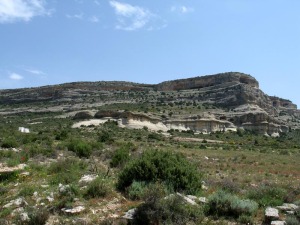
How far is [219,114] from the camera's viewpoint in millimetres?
81125

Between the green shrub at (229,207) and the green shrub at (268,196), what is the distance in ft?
2.44

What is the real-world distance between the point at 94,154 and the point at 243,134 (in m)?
56.3

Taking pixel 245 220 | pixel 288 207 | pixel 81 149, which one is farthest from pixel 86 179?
pixel 81 149

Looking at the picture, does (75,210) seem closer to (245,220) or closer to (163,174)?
(163,174)

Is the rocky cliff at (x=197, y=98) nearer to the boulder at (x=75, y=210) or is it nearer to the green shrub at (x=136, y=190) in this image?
the green shrub at (x=136, y=190)

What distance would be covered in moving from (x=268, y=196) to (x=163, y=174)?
2.82 metres

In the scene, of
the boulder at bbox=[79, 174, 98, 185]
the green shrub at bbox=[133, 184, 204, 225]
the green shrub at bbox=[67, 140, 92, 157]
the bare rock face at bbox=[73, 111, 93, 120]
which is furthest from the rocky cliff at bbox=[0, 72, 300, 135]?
the green shrub at bbox=[133, 184, 204, 225]

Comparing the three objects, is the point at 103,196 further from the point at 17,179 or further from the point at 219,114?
the point at 219,114

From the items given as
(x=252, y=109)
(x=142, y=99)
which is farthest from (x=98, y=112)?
(x=252, y=109)

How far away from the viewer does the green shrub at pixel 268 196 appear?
362 inches

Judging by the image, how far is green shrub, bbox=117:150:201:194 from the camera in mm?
10008

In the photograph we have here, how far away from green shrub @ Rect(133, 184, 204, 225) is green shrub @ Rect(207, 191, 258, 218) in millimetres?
396

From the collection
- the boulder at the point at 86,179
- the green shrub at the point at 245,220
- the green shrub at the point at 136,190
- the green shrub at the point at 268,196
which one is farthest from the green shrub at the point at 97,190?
the green shrub at the point at 268,196

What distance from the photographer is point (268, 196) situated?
9.77m
